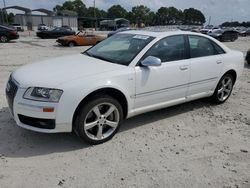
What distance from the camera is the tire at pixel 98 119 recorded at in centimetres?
365

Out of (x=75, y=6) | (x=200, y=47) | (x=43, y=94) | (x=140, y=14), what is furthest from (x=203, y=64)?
(x=75, y=6)

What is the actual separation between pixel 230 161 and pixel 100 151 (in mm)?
1735

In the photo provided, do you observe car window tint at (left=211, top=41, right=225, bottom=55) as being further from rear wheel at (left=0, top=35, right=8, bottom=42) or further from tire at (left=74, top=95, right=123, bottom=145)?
rear wheel at (left=0, top=35, right=8, bottom=42)

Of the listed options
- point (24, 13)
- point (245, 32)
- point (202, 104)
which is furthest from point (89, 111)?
point (24, 13)

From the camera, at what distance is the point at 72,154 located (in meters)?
3.65

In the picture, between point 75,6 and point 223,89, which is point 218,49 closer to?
point 223,89

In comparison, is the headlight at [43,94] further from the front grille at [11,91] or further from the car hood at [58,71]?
the front grille at [11,91]

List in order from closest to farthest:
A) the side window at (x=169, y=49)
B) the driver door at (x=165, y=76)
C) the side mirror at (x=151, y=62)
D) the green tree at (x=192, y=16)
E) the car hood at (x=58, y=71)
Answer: the car hood at (x=58, y=71) → the side mirror at (x=151, y=62) → the driver door at (x=165, y=76) → the side window at (x=169, y=49) → the green tree at (x=192, y=16)

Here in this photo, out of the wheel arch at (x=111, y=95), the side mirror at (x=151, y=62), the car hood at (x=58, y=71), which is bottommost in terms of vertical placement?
the wheel arch at (x=111, y=95)

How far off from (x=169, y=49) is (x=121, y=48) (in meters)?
0.81

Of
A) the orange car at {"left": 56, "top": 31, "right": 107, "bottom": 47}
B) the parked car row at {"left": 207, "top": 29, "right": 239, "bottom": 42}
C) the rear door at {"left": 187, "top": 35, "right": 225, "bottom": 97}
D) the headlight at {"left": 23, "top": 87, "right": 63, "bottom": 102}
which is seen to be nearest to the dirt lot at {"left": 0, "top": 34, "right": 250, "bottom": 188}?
the rear door at {"left": 187, "top": 35, "right": 225, "bottom": 97}

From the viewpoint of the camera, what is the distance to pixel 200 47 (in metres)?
5.09

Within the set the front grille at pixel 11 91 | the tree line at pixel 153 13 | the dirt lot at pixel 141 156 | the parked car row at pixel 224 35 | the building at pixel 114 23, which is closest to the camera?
the dirt lot at pixel 141 156

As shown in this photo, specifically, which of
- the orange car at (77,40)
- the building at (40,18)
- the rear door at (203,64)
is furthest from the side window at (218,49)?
the building at (40,18)
